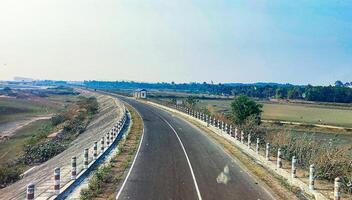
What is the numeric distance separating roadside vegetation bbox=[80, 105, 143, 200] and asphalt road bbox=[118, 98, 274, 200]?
0.47 meters

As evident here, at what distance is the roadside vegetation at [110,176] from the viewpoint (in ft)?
51.4

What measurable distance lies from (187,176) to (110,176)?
3380 millimetres

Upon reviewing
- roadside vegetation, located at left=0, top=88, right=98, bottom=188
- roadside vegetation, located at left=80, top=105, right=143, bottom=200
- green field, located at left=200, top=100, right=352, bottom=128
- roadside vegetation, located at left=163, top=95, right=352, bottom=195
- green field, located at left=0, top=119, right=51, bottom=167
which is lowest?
green field, located at left=0, top=119, right=51, bottom=167

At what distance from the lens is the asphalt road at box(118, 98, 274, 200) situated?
52.1ft

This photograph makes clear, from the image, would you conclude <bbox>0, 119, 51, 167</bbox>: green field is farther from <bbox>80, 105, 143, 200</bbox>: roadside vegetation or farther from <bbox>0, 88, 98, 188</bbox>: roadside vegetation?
<bbox>80, 105, 143, 200</bbox>: roadside vegetation

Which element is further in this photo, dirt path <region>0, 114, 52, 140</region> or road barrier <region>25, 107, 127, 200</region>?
dirt path <region>0, 114, 52, 140</region>

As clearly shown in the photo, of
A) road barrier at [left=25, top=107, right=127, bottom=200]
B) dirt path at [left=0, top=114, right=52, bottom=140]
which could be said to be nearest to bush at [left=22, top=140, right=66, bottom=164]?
road barrier at [left=25, top=107, right=127, bottom=200]

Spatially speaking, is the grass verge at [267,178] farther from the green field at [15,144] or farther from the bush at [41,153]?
the green field at [15,144]

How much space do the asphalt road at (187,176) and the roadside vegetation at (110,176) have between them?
1.53 ft

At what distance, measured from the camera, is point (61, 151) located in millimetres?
37156

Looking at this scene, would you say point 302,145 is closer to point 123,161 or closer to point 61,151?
point 123,161

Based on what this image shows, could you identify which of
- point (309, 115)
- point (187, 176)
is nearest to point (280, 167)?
point (187, 176)

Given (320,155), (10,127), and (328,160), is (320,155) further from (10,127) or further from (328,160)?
(10,127)

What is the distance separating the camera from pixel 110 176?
1914 centimetres
